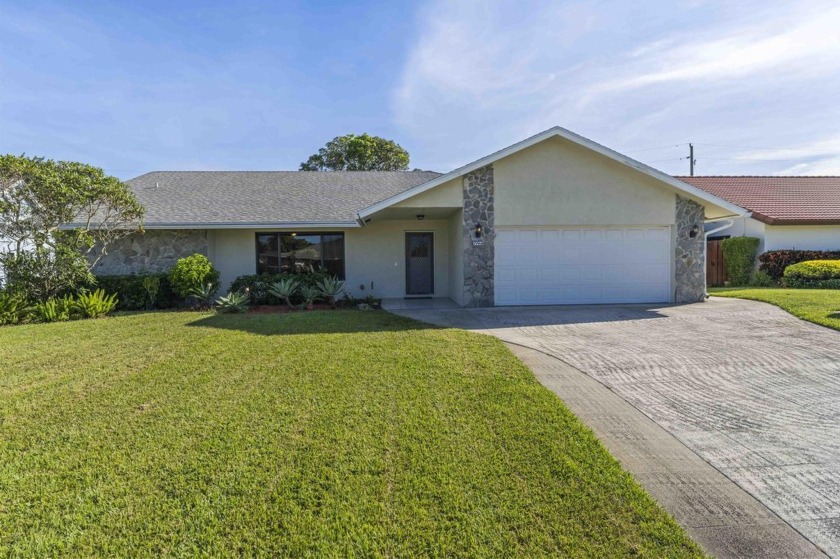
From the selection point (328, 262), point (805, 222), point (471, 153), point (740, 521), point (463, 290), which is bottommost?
point (740, 521)

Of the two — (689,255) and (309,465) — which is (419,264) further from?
(309,465)

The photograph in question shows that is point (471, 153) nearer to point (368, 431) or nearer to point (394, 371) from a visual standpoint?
point (394, 371)

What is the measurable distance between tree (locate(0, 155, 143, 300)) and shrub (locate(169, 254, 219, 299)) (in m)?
1.97

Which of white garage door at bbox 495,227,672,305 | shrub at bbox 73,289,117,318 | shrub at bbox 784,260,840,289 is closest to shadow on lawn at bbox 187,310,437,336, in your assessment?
shrub at bbox 73,289,117,318

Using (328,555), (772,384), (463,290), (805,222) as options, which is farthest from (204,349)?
(805,222)

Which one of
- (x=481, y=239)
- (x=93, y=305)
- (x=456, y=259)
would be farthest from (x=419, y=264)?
(x=93, y=305)

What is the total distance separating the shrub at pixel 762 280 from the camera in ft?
51.9

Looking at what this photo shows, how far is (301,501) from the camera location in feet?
9.05

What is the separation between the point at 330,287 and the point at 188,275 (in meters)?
3.84

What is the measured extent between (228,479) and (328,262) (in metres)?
10.6

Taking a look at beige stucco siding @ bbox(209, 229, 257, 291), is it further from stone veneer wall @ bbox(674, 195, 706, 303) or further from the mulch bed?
stone veneer wall @ bbox(674, 195, 706, 303)

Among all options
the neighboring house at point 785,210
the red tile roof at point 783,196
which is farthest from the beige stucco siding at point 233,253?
the red tile roof at point 783,196

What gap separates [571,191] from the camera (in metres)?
11.3

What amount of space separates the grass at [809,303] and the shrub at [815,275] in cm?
83
